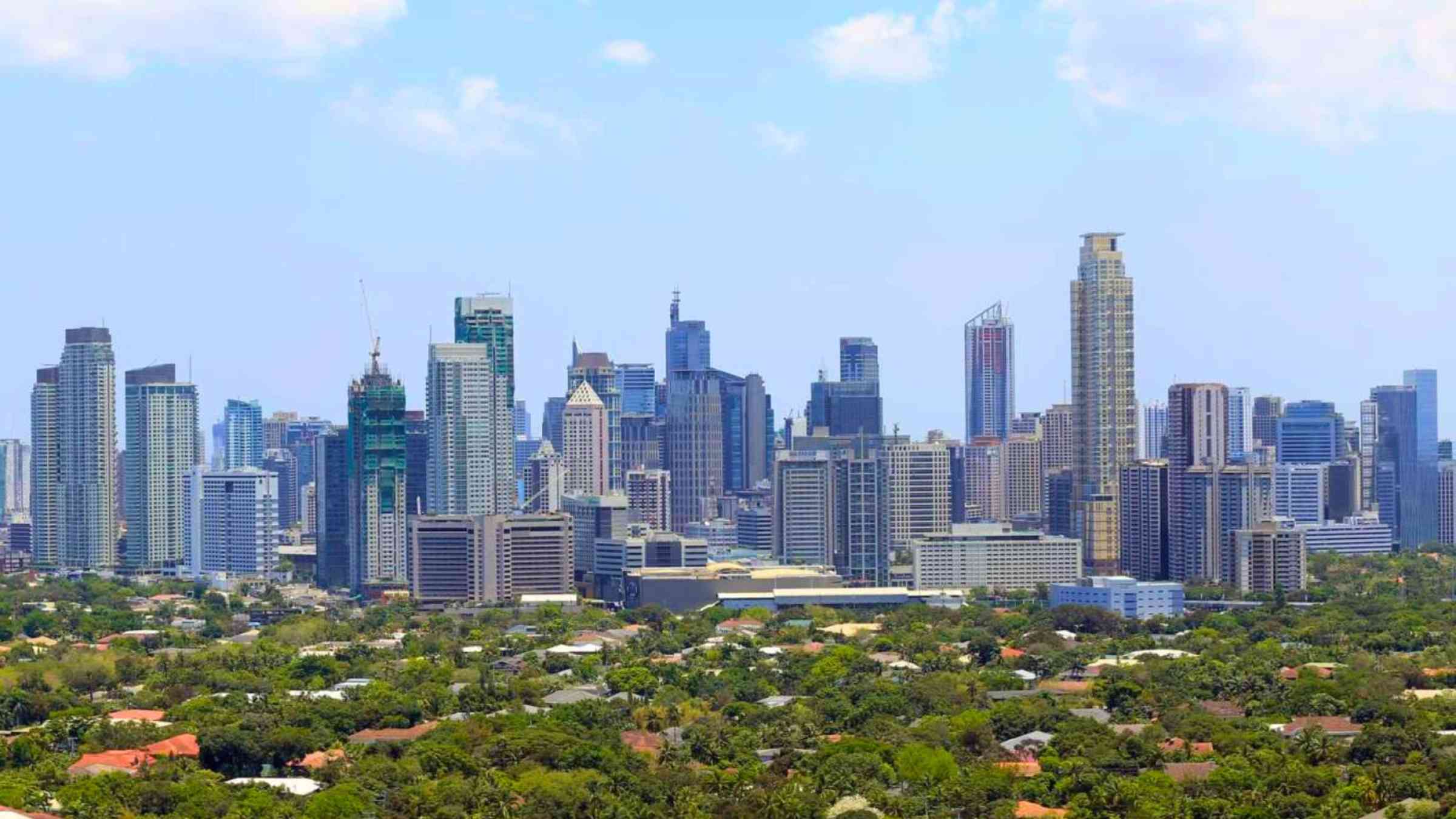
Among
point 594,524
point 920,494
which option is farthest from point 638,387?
point 594,524

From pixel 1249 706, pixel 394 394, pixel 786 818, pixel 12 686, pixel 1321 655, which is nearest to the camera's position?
pixel 786 818

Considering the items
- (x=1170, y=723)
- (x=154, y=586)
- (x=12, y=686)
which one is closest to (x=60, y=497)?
(x=154, y=586)

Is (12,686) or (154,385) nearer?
(12,686)

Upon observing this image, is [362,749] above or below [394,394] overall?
below

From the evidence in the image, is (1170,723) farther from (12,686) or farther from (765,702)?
(12,686)

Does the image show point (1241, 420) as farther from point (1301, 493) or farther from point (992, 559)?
point (992, 559)

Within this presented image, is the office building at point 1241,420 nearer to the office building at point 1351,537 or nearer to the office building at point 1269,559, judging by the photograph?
the office building at point 1351,537
